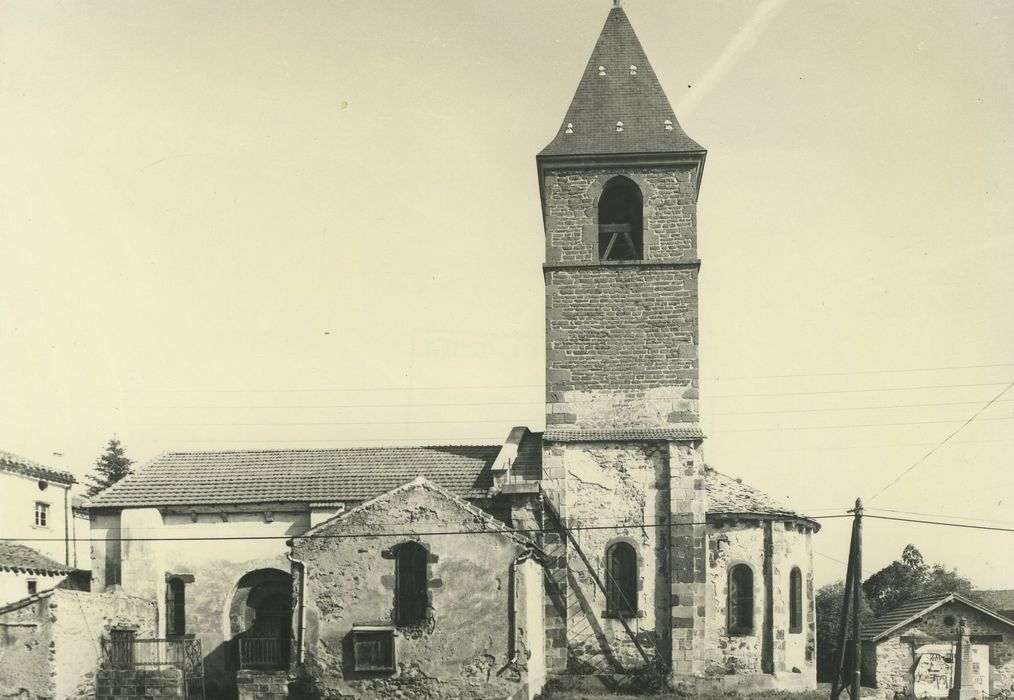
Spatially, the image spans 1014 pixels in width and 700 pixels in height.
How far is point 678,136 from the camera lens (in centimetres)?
2609

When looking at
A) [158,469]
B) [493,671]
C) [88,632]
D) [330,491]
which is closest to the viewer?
[493,671]

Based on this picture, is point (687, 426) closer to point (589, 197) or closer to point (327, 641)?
point (589, 197)

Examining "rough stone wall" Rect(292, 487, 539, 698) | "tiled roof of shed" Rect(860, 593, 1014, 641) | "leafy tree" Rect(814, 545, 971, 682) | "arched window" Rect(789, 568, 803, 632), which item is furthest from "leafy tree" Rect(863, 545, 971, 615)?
A: "rough stone wall" Rect(292, 487, 539, 698)

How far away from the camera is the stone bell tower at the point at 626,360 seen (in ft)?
77.9

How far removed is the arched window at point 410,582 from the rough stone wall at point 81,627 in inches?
271

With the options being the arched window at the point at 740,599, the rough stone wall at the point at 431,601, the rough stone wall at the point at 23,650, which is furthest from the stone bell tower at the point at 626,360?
the rough stone wall at the point at 23,650

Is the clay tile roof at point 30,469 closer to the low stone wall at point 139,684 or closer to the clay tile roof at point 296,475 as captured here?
the clay tile roof at point 296,475

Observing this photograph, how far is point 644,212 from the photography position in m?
25.7

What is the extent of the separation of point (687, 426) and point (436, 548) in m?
6.68

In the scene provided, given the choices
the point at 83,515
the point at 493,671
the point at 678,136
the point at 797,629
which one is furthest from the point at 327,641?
the point at 678,136

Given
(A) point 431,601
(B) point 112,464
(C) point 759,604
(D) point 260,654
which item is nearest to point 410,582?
(A) point 431,601

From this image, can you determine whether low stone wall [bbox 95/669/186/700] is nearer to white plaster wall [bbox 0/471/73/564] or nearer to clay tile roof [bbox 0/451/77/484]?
white plaster wall [bbox 0/471/73/564]

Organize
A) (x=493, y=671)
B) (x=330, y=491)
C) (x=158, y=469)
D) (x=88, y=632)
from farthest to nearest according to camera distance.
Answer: (x=158, y=469) → (x=330, y=491) → (x=88, y=632) → (x=493, y=671)

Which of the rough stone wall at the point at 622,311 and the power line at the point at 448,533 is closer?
the power line at the point at 448,533
